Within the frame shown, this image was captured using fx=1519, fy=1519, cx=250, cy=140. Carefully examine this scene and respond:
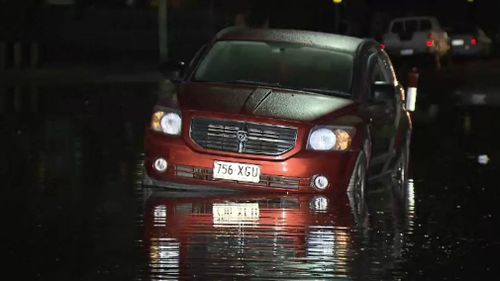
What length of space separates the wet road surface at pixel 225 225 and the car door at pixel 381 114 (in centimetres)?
36

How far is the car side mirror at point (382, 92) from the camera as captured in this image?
13.7 m

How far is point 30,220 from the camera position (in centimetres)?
1141

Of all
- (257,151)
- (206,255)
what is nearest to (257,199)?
(257,151)

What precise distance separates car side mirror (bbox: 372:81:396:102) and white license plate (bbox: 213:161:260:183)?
1.70 m

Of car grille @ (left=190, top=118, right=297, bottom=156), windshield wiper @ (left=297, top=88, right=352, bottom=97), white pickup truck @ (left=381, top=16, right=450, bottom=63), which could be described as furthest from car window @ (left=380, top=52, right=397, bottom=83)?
white pickup truck @ (left=381, top=16, right=450, bottom=63)

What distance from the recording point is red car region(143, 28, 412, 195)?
12594 millimetres

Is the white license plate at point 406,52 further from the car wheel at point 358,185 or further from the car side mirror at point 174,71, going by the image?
the car wheel at point 358,185

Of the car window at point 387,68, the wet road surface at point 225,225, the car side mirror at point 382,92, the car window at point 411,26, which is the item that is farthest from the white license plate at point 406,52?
the car side mirror at point 382,92

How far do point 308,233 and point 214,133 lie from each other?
6.05 ft

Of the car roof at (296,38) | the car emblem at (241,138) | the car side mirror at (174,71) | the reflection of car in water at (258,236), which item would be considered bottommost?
the reflection of car in water at (258,236)

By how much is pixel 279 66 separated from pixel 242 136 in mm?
1515

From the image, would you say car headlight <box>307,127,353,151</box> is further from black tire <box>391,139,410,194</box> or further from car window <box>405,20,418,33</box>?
car window <box>405,20,418,33</box>

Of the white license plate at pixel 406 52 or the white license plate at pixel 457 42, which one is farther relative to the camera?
the white license plate at pixel 457 42

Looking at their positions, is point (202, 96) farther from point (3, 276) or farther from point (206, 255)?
point (3, 276)
